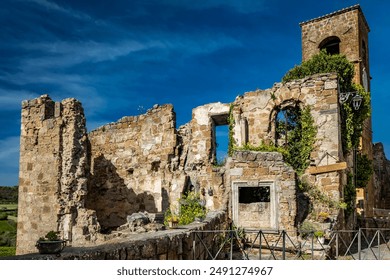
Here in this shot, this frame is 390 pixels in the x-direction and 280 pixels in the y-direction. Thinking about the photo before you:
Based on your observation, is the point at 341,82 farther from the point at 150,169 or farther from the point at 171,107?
the point at 150,169

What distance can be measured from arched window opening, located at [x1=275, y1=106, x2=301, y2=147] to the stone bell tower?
26.5 ft

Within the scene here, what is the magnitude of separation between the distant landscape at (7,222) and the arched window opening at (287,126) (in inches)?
294

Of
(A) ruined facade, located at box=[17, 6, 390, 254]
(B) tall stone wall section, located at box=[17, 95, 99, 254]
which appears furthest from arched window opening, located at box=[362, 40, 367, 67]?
(B) tall stone wall section, located at box=[17, 95, 99, 254]

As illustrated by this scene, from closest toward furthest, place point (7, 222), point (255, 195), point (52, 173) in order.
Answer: point (7, 222)
point (52, 173)
point (255, 195)

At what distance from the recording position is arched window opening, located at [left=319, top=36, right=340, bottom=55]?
68.6 ft

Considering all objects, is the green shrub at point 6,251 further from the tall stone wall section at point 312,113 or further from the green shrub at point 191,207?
the tall stone wall section at point 312,113

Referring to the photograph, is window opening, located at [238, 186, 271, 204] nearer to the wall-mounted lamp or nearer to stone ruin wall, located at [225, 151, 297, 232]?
stone ruin wall, located at [225, 151, 297, 232]

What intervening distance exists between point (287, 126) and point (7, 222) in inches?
318

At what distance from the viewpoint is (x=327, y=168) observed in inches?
446

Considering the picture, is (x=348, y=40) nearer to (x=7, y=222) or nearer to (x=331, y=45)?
(x=331, y=45)

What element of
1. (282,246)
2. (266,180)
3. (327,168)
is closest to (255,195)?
(266,180)

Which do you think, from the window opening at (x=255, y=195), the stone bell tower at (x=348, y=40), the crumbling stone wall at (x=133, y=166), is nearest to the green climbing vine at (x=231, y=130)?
the crumbling stone wall at (x=133, y=166)

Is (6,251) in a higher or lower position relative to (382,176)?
lower

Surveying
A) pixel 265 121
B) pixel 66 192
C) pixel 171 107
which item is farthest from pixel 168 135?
pixel 66 192
